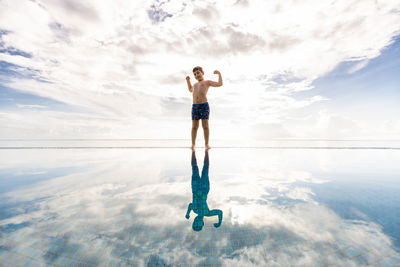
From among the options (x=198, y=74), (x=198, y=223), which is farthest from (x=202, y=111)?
(x=198, y=223)

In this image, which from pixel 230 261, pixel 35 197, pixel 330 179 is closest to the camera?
pixel 230 261

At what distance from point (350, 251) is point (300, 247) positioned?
0.36 m

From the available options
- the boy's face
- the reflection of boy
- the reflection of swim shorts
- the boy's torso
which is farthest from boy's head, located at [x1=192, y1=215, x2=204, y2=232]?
the boy's face

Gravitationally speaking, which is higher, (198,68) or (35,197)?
(198,68)

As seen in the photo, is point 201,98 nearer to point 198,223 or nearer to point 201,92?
point 201,92

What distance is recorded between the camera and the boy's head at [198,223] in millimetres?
1585

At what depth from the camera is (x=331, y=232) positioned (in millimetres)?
1530

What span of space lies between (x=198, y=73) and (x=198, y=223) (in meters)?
6.03

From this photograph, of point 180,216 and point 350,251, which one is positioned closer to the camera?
point 350,251

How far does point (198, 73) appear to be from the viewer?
6.72 m

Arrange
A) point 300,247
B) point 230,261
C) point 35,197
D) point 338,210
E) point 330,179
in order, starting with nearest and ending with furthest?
1. point 230,261
2. point 300,247
3. point 338,210
4. point 35,197
5. point 330,179

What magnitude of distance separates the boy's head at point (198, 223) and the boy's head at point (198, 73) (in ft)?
19.3

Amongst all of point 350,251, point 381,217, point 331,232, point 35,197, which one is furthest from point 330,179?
point 35,197

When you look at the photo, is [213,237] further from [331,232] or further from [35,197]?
[35,197]
